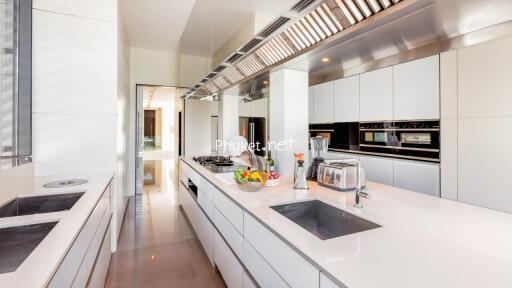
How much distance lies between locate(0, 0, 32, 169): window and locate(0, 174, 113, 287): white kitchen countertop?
0.94 ft

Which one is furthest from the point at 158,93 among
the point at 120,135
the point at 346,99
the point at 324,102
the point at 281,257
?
the point at 281,257

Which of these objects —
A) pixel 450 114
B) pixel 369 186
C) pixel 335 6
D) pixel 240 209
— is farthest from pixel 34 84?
pixel 450 114

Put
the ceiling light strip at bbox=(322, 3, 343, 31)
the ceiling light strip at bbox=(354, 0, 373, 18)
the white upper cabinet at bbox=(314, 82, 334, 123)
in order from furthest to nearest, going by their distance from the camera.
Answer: the white upper cabinet at bbox=(314, 82, 334, 123) < the ceiling light strip at bbox=(322, 3, 343, 31) < the ceiling light strip at bbox=(354, 0, 373, 18)

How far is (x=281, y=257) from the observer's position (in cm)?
110

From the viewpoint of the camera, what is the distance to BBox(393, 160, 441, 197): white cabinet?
8.41ft

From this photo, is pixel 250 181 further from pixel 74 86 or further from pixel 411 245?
pixel 74 86

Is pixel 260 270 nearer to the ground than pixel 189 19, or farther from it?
nearer to the ground

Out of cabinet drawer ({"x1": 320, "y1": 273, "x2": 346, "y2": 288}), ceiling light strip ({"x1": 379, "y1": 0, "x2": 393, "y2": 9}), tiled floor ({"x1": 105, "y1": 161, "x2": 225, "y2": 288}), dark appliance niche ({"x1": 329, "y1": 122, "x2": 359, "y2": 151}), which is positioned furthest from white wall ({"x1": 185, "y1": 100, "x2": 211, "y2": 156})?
cabinet drawer ({"x1": 320, "y1": 273, "x2": 346, "y2": 288})

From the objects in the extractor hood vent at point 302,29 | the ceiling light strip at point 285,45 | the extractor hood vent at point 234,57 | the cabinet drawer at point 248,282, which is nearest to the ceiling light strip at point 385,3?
the extractor hood vent at point 302,29

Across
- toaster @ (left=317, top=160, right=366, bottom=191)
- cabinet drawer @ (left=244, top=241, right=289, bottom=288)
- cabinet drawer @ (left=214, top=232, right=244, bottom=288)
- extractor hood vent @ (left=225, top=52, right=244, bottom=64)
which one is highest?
extractor hood vent @ (left=225, top=52, right=244, bottom=64)

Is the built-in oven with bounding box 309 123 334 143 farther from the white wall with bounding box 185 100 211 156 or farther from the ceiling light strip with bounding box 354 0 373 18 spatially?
the ceiling light strip with bounding box 354 0 373 18

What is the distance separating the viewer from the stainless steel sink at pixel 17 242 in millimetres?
1186

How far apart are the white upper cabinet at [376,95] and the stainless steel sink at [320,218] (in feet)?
6.37

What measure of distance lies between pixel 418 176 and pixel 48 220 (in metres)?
3.06
